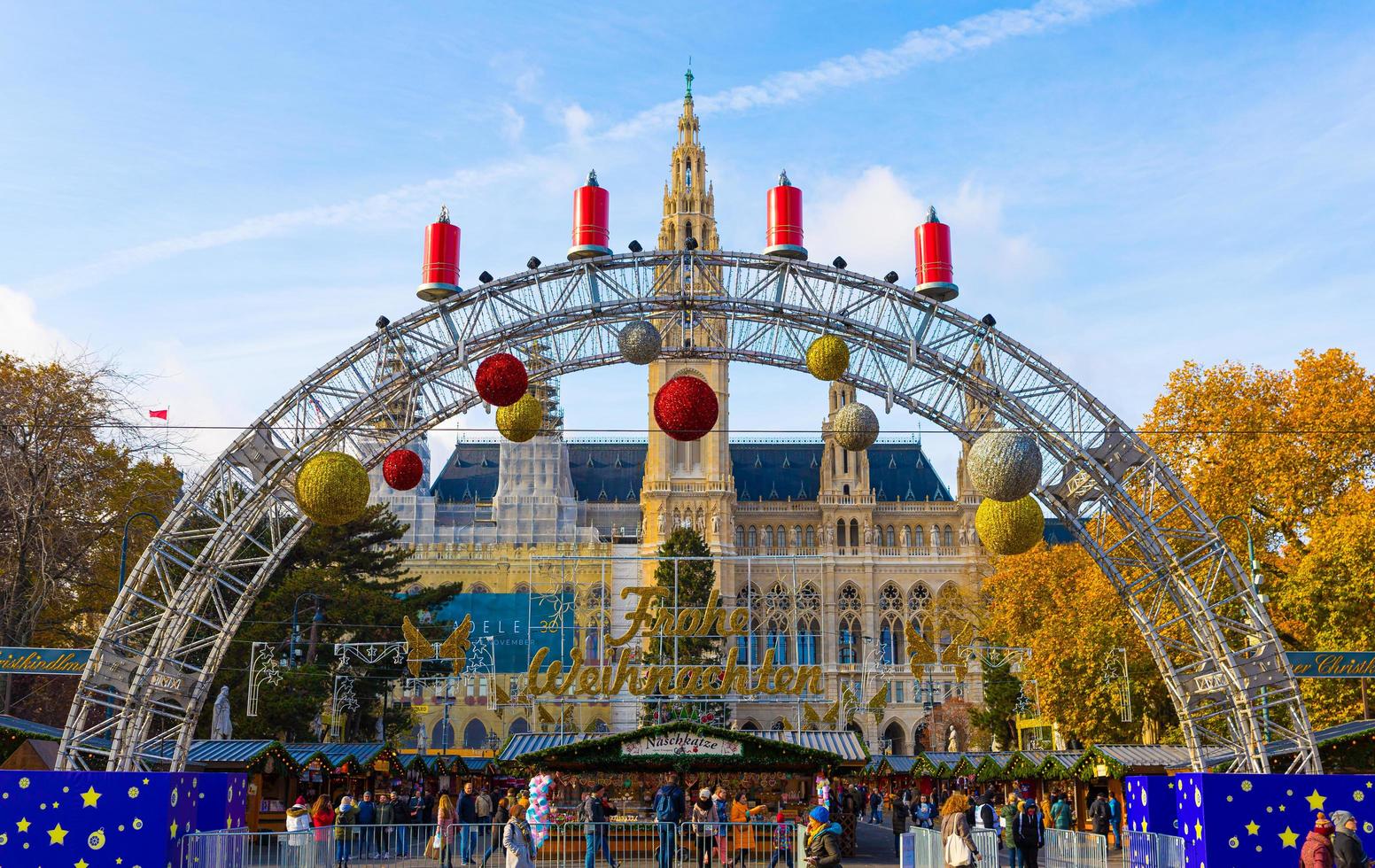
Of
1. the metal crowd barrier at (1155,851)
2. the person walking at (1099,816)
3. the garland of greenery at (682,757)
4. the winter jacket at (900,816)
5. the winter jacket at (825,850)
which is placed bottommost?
the winter jacket at (900,816)

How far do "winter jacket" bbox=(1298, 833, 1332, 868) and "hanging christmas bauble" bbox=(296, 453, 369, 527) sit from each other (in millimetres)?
12516

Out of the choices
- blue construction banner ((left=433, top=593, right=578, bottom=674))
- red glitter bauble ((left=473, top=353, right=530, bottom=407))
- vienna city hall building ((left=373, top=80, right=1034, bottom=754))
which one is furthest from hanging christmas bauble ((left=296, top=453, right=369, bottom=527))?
vienna city hall building ((left=373, top=80, right=1034, bottom=754))

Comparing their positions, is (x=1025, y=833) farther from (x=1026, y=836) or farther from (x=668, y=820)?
(x=668, y=820)

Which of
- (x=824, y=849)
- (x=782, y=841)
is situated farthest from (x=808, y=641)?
(x=824, y=849)

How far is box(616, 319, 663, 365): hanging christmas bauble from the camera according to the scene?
1992cm

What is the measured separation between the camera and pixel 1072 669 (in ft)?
119

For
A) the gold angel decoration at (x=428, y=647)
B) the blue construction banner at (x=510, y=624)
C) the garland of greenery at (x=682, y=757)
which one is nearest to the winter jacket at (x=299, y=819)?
the garland of greenery at (x=682, y=757)

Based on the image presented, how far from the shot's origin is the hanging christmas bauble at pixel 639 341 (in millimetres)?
19922

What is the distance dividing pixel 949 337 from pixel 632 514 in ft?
202

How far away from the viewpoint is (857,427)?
19.1 meters

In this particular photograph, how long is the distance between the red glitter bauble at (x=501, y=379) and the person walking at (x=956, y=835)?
8337mm

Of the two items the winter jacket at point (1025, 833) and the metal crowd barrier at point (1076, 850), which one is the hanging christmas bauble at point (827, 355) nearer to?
the winter jacket at point (1025, 833)

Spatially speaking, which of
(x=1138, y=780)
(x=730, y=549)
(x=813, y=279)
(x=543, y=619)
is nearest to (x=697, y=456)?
(x=730, y=549)

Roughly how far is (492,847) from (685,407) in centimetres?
716
